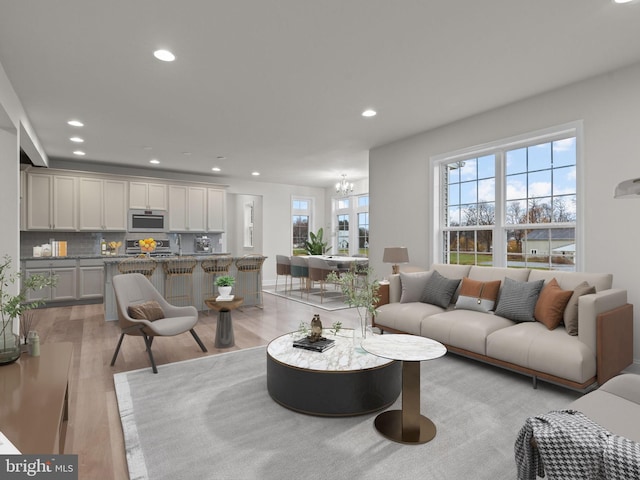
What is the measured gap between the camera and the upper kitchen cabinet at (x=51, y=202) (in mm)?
6480

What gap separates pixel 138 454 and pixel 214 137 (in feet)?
15.2

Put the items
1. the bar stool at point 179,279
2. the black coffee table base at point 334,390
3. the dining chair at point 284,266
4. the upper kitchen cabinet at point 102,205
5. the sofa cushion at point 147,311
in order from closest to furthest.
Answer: the black coffee table base at point 334,390
the sofa cushion at point 147,311
the bar stool at point 179,279
the upper kitchen cabinet at point 102,205
the dining chair at point 284,266

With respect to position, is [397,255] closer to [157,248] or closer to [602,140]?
[602,140]

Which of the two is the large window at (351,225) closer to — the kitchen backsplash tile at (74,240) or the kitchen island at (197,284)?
the kitchen island at (197,284)

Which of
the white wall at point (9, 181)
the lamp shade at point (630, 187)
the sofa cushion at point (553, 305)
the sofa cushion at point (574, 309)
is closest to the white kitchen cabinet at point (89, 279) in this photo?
the white wall at point (9, 181)

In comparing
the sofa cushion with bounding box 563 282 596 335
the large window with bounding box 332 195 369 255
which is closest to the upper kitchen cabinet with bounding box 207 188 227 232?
the large window with bounding box 332 195 369 255

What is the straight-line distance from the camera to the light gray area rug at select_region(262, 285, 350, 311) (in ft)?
21.8

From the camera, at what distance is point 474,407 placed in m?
2.64

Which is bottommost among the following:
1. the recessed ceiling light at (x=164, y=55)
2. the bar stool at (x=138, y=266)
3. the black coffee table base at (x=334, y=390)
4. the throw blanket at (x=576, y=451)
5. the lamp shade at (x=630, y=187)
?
the black coffee table base at (x=334, y=390)

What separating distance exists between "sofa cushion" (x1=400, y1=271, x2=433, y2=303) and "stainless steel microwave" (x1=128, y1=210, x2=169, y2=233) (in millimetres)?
5543

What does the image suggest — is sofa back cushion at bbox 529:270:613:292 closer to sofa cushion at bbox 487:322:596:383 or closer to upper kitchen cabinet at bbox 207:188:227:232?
sofa cushion at bbox 487:322:596:383

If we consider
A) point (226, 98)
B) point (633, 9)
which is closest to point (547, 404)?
point (633, 9)

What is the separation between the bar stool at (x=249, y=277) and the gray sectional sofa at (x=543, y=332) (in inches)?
113

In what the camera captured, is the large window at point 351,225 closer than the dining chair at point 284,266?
No
